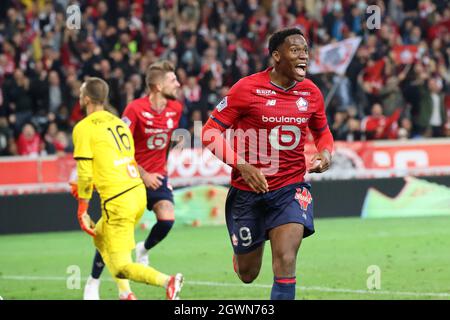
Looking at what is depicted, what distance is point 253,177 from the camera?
8562mm

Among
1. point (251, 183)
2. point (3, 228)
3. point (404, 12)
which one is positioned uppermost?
point (404, 12)

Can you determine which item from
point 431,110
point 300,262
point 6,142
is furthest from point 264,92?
point 431,110

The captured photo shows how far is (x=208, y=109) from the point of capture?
2050 cm

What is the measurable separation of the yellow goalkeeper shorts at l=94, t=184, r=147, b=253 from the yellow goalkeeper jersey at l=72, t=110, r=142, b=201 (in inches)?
2.9

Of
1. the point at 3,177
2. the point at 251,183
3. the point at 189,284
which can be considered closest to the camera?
the point at 251,183

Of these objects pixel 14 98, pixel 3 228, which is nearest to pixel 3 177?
pixel 3 228

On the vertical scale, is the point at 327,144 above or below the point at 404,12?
below

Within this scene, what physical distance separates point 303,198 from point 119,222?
1983mm

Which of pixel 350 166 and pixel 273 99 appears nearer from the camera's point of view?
pixel 273 99

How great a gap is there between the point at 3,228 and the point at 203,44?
651 centimetres

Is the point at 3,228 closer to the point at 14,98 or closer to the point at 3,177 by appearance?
the point at 3,177

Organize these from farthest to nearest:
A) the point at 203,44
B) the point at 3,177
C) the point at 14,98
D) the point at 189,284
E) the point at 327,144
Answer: the point at 203,44
the point at 14,98
the point at 3,177
the point at 189,284
the point at 327,144

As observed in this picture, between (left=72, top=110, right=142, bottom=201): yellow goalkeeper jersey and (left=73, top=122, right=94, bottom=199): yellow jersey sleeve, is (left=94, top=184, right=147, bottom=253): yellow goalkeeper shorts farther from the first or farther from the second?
(left=73, top=122, right=94, bottom=199): yellow jersey sleeve

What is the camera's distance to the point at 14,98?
20359 millimetres
